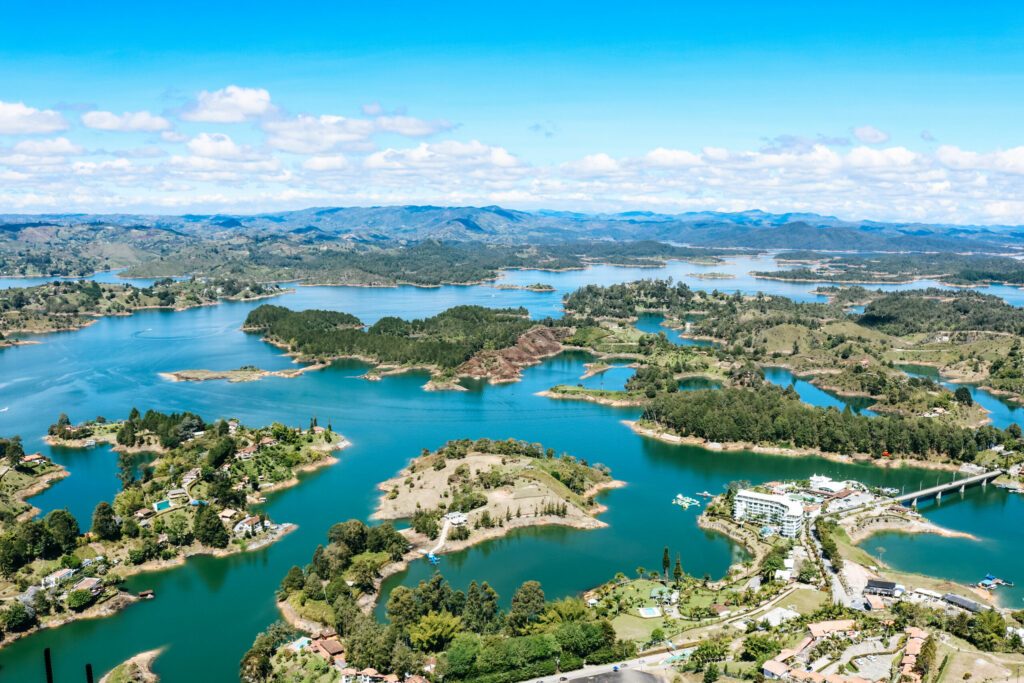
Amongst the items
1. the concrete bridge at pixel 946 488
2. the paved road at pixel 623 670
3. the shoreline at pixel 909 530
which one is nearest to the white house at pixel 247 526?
the paved road at pixel 623 670

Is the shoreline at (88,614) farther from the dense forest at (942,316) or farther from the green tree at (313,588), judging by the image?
the dense forest at (942,316)

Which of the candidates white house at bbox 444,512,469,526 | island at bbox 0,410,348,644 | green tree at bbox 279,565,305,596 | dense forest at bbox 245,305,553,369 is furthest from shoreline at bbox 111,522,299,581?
dense forest at bbox 245,305,553,369

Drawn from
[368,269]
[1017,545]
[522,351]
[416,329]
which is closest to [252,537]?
[1017,545]

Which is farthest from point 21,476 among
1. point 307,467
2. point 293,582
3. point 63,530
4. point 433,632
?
→ point 433,632

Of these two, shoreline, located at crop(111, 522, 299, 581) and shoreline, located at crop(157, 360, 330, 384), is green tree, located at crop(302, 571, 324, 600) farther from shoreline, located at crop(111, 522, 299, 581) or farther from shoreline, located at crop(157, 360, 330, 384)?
shoreline, located at crop(157, 360, 330, 384)

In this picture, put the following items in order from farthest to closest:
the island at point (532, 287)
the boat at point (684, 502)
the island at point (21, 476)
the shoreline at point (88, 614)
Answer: the island at point (532, 287) < the boat at point (684, 502) < the island at point (21, 476) < the shoreline at point (88, 614)

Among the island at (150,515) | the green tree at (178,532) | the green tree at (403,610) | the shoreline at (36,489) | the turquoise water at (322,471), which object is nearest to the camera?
the green tree at (403,610)

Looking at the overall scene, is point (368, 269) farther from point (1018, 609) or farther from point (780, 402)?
point (1018, 609)

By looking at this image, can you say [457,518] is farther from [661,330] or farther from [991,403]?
[661,330]
